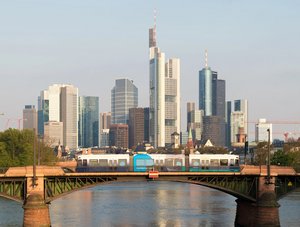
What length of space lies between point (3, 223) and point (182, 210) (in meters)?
32.3

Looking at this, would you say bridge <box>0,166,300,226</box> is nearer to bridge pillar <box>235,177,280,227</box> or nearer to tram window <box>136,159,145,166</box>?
bridge pillar <box>235,177,280,227</box>

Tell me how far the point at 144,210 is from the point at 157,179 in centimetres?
2648

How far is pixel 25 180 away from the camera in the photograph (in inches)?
3875

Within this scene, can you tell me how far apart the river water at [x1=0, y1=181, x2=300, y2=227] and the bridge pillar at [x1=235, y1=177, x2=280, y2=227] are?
482cm

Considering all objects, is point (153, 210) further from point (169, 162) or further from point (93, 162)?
point (93, 162)

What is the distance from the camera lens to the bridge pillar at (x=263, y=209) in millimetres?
100562

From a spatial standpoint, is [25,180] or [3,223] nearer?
[25,180]


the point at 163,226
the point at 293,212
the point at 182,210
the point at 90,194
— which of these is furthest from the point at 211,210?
the point at 90,194

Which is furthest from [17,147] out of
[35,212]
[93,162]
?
[35,212]

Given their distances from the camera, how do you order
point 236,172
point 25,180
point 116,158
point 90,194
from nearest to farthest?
point 25,180, point 236,172, point 116,158, point 90,194

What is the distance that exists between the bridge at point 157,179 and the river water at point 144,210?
228 inches

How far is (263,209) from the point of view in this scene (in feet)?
333

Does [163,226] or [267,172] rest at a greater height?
[267,172]

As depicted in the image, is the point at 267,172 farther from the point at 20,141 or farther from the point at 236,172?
the point at 20,141
